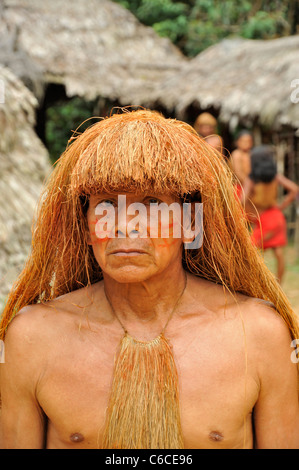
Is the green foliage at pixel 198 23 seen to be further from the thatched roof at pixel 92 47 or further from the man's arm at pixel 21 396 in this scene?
the man's arm at pixel 21 396

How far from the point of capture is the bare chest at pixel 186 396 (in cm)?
157

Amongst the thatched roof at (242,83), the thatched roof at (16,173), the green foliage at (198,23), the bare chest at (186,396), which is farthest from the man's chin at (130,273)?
the green foliage at (198,23)

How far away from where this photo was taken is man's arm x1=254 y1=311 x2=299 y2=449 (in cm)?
161

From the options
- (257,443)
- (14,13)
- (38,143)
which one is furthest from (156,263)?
(14,13)

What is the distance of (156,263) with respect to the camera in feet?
5.04

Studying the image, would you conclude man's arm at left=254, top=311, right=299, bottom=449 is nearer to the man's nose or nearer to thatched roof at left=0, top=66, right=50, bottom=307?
the man's nose

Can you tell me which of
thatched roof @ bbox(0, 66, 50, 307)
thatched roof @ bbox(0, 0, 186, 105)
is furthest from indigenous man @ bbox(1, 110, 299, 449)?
thatched roof @ bbox(0, 0, 186, 105)

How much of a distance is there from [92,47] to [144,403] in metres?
10.7

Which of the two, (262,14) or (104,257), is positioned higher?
(262,14)

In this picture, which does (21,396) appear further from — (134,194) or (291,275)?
(291,275)

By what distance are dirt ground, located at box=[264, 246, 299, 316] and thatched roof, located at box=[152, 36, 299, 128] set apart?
2.07 meters
